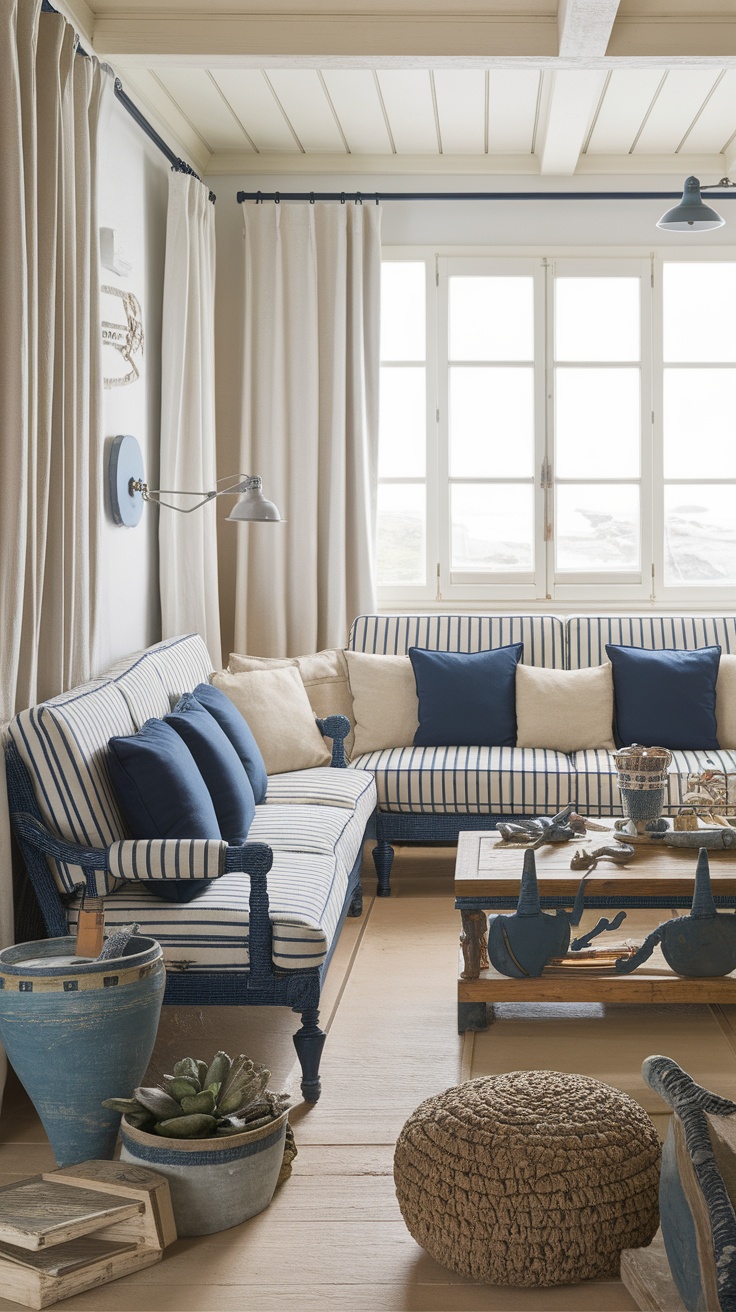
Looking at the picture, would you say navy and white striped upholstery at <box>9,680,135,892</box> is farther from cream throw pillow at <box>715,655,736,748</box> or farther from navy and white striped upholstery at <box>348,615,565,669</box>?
cream throw pillow at <box>715,655,736,748</box>

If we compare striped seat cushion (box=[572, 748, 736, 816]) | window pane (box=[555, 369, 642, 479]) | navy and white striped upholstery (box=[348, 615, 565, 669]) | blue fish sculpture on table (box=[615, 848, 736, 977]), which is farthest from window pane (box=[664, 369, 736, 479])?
blue fish sculpture on table (box=[615, 848, 736, 977])

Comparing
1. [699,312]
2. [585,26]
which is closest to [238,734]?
[585,26]

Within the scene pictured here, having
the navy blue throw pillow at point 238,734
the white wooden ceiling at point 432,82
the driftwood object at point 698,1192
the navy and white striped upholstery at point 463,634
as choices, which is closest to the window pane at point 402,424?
the navy and white striped upholstery at point 463,634

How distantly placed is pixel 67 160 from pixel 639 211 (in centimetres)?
314

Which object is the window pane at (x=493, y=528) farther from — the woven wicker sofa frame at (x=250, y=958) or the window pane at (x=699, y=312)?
the woven wicker sofa frame at (x=250, y=958)

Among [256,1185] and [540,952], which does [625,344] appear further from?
[256,1185]

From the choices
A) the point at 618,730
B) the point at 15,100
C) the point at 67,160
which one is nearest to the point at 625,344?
the point at 618,730

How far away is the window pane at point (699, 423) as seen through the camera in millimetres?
5449

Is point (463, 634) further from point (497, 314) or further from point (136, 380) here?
point (136, 380)

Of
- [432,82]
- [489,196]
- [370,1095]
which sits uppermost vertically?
[432,82]

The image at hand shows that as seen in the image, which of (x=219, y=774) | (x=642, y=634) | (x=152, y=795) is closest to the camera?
(x=152, y=795)

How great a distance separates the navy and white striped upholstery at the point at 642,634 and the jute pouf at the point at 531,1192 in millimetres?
3039

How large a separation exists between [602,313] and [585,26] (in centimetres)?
196

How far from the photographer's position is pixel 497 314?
17.9 feet
